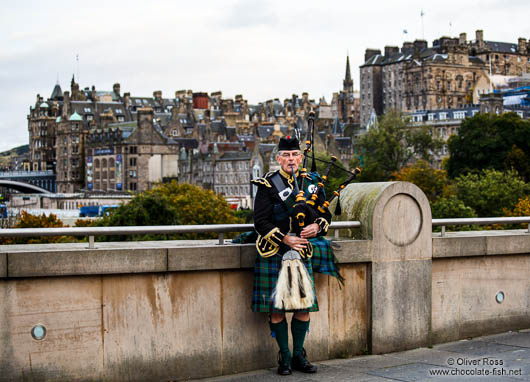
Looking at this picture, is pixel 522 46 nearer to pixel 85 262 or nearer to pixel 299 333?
pixel 299 333

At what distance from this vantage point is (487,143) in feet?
323

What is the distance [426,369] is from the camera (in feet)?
31.1

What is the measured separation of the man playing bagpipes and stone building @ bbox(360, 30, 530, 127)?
564ft

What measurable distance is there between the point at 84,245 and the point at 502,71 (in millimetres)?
186821

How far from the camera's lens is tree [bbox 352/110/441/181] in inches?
4341

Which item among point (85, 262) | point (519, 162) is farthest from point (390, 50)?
point (85, 262)

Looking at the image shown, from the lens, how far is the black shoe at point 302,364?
30.7 ft

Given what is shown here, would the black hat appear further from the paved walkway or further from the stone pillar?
the paved walkway

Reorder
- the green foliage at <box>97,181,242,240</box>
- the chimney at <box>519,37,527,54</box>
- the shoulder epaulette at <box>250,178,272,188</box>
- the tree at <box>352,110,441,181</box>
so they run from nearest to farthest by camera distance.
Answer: the shoulder epaulette at <box>250,178,272,188</box> → the green foliage at <box>97,181,242,240</box> → the tree at <box>352,110,441,181</box> → the chimney at <box>519,37,527,54</box>

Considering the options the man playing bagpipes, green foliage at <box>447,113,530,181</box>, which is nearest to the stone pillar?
the man playing bagpipes

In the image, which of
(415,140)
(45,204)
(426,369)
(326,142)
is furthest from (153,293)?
(45,204)

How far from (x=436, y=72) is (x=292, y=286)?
569 feet

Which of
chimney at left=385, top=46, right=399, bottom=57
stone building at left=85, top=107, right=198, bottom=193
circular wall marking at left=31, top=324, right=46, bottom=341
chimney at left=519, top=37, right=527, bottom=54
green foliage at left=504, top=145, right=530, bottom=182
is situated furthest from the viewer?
chimney at left=519, top=37, right=527, bottom=54

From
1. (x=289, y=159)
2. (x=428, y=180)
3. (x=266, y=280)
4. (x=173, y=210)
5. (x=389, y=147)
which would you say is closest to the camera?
(x=266, y=280)
